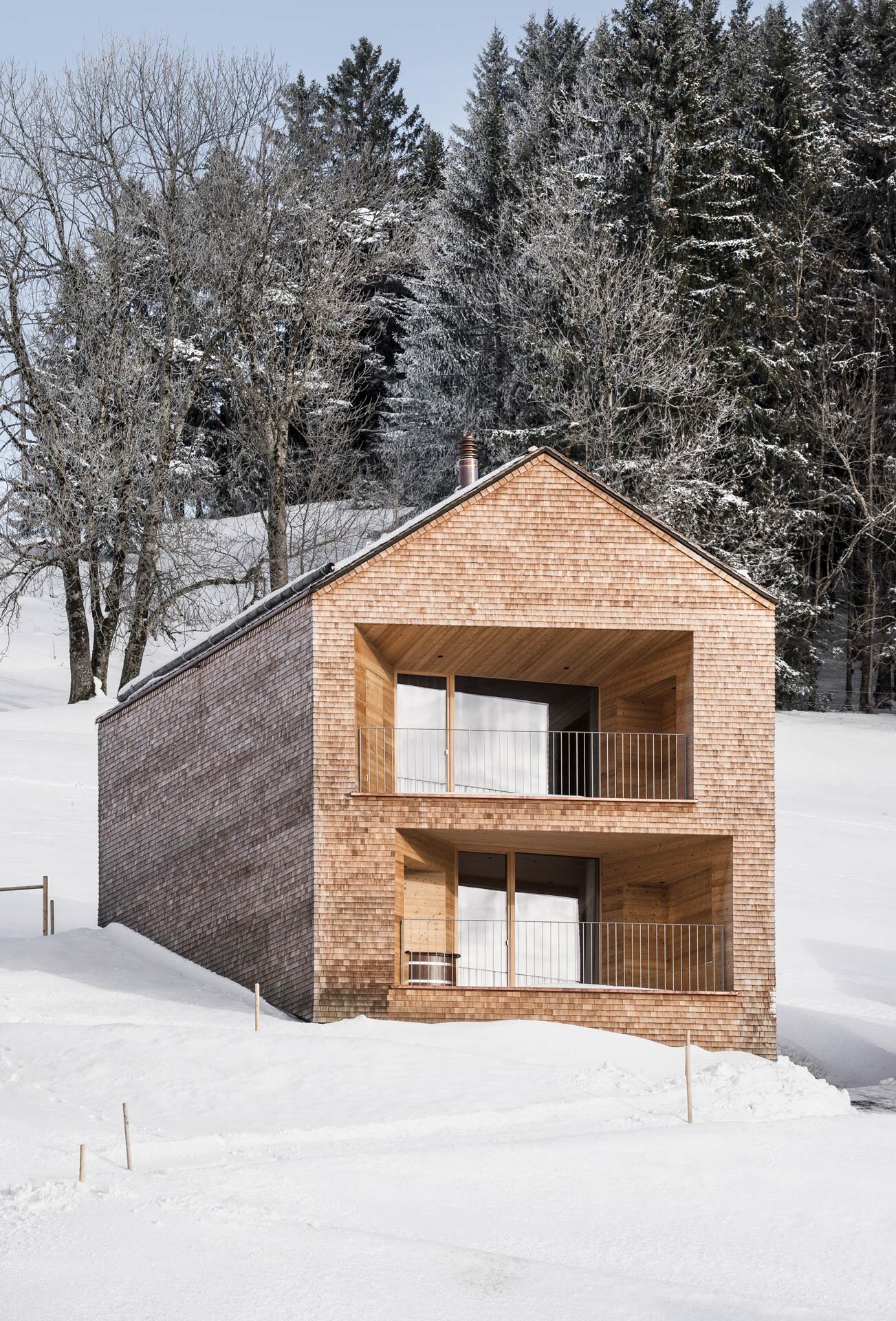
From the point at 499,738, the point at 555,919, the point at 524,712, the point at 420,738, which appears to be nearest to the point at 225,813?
the point at 420,738

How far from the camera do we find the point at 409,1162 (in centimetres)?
1647

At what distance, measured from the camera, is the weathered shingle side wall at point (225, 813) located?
22953 millimetres

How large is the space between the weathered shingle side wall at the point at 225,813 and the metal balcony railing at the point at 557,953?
6.70 feet

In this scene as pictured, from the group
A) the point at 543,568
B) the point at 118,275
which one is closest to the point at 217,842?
the point at 543,568

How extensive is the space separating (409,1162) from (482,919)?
8981 millimetres

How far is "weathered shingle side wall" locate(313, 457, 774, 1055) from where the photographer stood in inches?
877

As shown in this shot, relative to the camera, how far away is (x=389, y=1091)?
61.6 feet

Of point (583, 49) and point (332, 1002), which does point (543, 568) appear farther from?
point (583, 49)

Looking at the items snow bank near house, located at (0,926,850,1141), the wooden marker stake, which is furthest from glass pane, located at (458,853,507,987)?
the wooden marker stake

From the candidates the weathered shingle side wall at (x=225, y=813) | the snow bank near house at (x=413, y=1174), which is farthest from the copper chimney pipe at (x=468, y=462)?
the snow bank near house at (x=413, y=1174)

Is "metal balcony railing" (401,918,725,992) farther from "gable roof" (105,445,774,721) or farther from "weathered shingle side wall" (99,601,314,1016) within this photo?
"gable roof" (105,445,774,721)

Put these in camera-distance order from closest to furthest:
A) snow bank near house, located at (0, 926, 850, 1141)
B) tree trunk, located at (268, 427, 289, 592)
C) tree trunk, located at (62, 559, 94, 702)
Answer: snow bank near house, located at (0, 926, 850, 1141) < tree trunk, located at (62, 559, 94, 702) < tree trunk, located at (268, 427, 289, 592)

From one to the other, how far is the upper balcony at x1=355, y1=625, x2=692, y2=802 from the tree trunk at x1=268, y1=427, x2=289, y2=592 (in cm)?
1879

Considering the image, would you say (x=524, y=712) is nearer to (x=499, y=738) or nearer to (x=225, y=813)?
(x=499, y=738)
